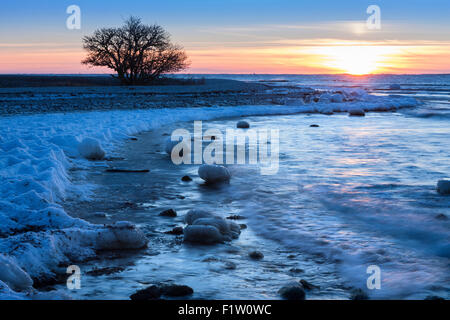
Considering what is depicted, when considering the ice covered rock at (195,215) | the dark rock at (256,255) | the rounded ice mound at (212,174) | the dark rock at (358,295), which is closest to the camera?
the dark rock at (358,295)

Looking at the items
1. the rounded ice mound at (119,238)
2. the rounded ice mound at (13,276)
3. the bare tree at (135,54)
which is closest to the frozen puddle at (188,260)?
the rounded ice mound at (119,238)

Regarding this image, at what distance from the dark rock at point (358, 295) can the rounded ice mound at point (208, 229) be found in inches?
49.2

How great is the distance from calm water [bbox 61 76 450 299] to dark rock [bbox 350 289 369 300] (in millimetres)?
64

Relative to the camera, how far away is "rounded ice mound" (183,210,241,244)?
3.80 metres

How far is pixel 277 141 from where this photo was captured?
10.4 m

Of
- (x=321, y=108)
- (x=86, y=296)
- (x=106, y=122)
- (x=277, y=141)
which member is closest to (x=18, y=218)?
(x=86, y=296)

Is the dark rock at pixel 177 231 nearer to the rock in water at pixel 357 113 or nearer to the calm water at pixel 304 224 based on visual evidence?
the calm water at pixel 304 224

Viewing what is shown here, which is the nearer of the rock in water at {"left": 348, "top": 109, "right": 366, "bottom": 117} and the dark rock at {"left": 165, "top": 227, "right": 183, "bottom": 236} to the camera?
the dark rock at {"left": 165, "top": 227, "right": 183, "bottom": 236}

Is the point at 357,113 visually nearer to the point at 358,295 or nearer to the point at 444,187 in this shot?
the point at 444,187

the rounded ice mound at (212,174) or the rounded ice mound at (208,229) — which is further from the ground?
the rounded ice mound at (212,174)

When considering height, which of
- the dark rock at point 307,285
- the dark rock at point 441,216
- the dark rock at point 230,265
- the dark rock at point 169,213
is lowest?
the dark rock at point 307,285

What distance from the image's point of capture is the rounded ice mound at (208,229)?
12.5 feet

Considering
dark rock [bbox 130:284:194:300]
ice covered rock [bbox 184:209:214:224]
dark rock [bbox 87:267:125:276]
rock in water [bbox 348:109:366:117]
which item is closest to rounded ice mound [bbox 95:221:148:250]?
dark rock [bbox 87:267:125:276]

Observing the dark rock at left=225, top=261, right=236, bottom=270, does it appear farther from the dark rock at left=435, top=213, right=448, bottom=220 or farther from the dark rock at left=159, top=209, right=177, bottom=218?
the dark rock at left=435, top=213, right=448, bottom=220
